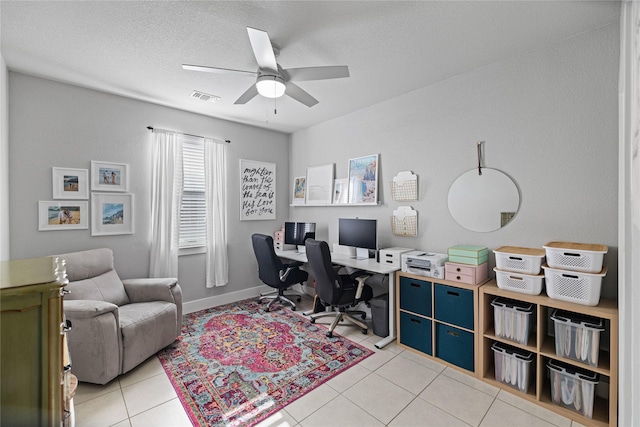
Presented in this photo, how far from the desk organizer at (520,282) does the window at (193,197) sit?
11.3ft

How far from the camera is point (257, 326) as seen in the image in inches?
125

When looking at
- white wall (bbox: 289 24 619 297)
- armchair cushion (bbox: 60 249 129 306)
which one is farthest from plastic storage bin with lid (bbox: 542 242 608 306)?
armchair cushion (bbox: 60 249 129 306)

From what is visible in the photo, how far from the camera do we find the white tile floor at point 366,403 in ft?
5.86

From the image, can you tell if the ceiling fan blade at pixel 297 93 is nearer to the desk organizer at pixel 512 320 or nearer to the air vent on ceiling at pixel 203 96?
the air vent on ceiling at pixel 203 96

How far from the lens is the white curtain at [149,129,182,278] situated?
3.31 meters

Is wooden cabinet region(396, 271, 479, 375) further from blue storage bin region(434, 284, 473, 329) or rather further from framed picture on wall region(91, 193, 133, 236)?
framed picture on wall region(91, 193, 133, 236)

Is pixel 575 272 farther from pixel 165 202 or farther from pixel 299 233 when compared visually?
pixel 165 202

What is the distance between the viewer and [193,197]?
3.68 m

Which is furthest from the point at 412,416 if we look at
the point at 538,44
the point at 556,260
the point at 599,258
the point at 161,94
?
the point at 161,94

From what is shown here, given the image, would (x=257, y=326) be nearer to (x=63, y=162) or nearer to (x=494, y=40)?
(x=63, y=162)

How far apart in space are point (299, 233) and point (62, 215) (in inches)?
106

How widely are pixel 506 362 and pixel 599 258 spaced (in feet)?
3.24

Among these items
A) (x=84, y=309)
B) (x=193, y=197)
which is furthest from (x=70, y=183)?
(x=84, y=309)

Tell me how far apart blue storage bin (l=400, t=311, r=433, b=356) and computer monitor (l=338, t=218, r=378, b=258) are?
2.74 feet
